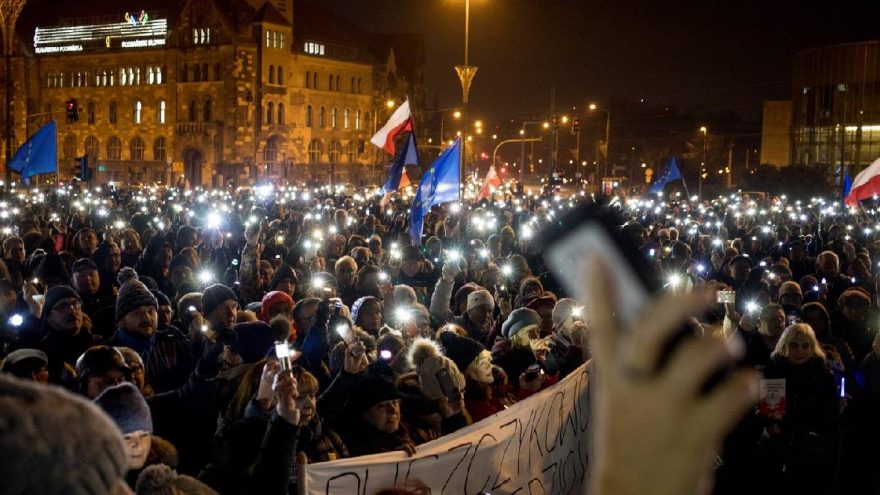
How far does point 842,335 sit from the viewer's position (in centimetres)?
920

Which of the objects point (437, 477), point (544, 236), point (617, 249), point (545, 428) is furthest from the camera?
point (545, 428)

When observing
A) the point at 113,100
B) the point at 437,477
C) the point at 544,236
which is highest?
the point at 113,100

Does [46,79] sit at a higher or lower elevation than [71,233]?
higher

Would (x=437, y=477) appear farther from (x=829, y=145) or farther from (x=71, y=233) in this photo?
(x=829, y=145)

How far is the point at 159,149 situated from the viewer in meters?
76.8

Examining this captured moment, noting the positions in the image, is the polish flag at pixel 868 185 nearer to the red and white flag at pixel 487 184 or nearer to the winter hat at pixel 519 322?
the winter hat at pixel 519 322

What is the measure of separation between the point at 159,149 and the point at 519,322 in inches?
2859

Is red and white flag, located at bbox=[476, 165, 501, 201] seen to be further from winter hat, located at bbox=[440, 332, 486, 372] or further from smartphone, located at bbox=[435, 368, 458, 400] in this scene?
smartphone, located at bbox=[435, 368, 458, 400]

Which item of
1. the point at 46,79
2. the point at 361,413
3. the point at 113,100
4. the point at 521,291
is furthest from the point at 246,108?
the point at 361,413

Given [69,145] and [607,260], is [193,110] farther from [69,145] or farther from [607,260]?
[607,260]

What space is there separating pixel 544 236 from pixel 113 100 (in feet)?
270

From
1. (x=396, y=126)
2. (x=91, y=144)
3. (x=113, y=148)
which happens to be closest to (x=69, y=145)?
(x=91, y=144)

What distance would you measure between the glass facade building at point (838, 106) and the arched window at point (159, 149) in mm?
47987

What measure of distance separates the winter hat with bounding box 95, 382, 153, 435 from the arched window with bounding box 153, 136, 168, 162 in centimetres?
7552
